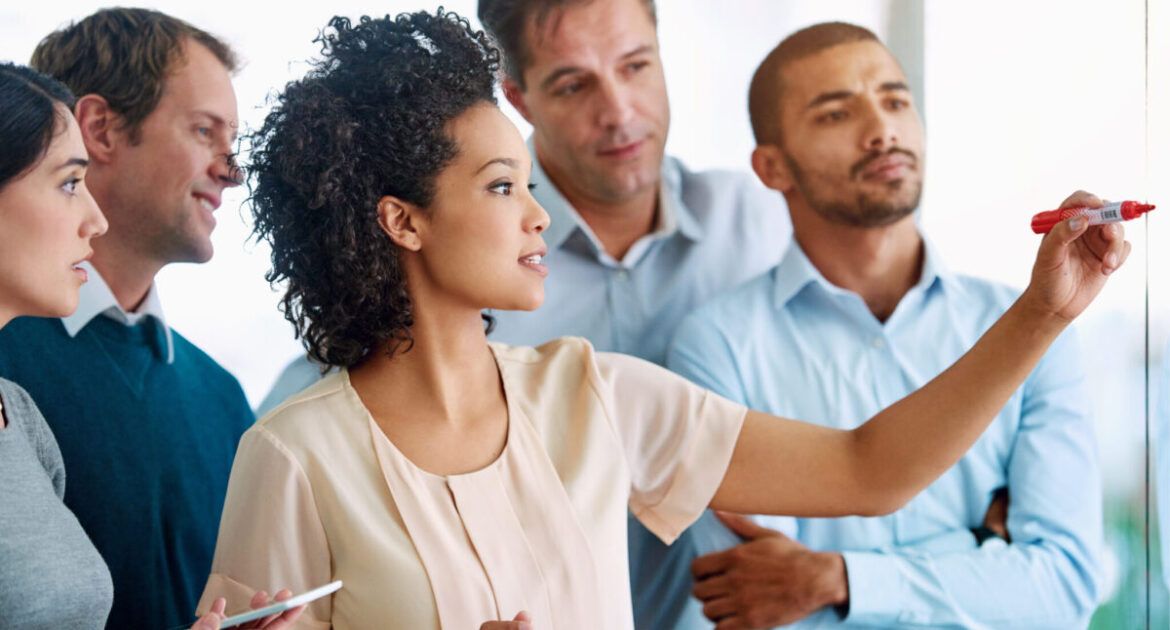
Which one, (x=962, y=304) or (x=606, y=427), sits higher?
(x=962, y=304)

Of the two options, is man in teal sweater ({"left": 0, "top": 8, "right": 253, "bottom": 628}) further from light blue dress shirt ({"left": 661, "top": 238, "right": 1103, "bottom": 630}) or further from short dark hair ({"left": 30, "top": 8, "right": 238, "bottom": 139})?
light blue dress shirt ({"left": 661, "top": 238, "right": 1103, "bottom": 630})

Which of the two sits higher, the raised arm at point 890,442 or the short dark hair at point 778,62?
the short dark hair at point 778,62

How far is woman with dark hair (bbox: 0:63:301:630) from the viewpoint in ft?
4.52

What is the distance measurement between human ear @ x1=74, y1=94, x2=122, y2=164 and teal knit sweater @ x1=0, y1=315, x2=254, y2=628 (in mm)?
233

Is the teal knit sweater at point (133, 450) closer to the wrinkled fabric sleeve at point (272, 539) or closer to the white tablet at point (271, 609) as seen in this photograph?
the wrinkled fabric sleeve at point (272, 539)

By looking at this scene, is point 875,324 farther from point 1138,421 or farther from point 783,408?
point 1138,421

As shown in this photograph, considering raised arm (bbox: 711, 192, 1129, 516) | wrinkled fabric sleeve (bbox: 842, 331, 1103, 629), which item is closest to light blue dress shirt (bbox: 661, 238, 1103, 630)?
wrinkled fabric sleeve (bbox: 842, 331, 1103, 629)

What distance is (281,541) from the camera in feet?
4.85

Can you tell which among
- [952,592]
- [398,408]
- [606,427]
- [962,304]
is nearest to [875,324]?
[962,304]

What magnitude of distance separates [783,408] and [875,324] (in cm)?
22

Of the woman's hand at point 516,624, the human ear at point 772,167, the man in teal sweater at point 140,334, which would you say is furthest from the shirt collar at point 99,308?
the human ear at point 772,167

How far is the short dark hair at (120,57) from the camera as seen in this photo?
184 cm

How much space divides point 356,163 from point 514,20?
68cm

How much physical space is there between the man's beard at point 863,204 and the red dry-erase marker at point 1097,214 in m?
0.68
